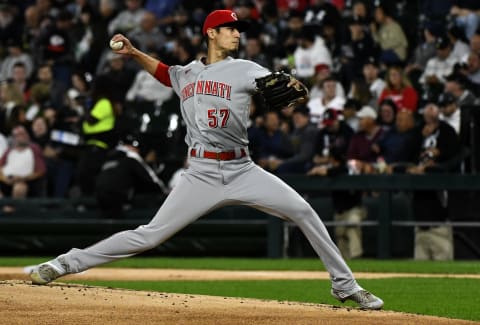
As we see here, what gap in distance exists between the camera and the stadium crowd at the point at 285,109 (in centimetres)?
1495

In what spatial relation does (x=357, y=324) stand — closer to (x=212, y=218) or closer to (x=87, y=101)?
(x=212, y=218)

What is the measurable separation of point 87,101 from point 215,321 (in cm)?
1141

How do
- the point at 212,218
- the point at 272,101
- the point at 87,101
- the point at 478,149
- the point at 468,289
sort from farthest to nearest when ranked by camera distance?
the point at 87,101
the point at 212,218
the point at 478,149
the point at 468,289
the point at 272,101

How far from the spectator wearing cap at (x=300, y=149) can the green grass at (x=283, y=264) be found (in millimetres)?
1275

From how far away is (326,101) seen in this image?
1600 centimetres

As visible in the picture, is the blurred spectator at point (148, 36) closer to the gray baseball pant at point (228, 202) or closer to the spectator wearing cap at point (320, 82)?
the spectator wearing cap at point (320, 82)

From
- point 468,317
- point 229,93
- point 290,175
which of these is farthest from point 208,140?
point 290,175

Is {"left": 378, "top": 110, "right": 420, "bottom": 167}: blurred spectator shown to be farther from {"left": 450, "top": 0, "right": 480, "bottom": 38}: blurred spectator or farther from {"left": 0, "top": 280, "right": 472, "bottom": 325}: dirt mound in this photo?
{"left": 0, "top": 280, "right": 472, "bottom": 325}: dirt mound

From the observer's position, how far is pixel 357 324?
6.76 meters

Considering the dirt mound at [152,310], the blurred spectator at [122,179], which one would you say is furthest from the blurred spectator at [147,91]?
the dirt mound at [152,310]

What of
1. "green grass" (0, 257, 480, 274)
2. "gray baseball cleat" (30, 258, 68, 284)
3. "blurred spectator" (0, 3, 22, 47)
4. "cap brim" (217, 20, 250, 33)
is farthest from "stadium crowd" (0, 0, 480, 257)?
"gray baseball cleat" (30, 258, 68, 284)

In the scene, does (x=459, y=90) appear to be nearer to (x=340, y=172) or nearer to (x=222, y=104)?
(x=340, y=172)

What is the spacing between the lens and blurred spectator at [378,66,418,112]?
15.5 meters

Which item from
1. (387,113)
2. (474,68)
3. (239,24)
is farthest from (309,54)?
(239,24)
